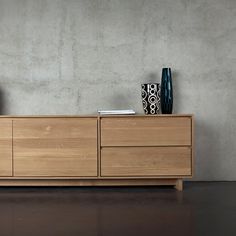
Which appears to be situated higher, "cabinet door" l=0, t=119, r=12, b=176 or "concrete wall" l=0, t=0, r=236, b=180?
"concrete wall" l=0, t=0, r=236, b=180

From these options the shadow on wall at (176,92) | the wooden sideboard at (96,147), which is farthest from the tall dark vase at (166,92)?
the shadow on wall at (176,92)

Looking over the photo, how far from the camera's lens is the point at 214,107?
17.0 feet

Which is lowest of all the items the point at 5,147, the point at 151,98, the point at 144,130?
the point at 5,147

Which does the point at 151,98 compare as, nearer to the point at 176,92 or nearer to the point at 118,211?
the point at 176,92

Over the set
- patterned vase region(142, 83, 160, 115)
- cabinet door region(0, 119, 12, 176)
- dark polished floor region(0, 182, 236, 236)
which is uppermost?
patterned vase region(142, 83, 160, 115)

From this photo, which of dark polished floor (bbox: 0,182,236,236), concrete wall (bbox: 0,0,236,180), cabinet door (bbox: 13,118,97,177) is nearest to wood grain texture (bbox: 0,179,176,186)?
dark polished floor (bbox: 0,182,236,236)

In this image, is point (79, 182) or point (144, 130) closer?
point (144, 130)

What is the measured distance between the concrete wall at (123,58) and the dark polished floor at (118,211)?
0.92 meters

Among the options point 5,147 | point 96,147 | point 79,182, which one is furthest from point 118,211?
point 5,147

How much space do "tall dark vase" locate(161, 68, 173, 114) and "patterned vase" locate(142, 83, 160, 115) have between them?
0.06 metres

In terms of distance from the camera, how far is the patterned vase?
4711mm

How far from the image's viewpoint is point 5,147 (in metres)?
4.47

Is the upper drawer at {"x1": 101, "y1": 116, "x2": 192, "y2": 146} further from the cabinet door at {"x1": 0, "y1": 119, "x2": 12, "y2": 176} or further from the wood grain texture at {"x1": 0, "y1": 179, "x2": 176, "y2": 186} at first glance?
the cabinet door at {"x1": 0, "y1": 119, "x2": 12, "y2": 176}

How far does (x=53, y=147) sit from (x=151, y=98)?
1.15 metres
